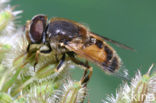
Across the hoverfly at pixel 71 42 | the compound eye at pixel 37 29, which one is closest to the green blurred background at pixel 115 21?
the hoverfly at pixel 71 42

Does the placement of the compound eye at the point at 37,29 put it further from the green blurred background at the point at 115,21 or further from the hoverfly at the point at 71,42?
the green blurred background at the point at 115,21

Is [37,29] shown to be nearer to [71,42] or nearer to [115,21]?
[71,42]

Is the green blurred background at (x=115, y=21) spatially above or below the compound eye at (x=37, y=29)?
below

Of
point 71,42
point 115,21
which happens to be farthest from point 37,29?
A: point 115,21

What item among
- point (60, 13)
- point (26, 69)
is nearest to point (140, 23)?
point (60, 13)

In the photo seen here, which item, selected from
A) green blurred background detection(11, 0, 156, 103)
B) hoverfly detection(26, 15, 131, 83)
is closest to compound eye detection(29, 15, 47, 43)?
hoverfly detection(26, 15, 131, 83)

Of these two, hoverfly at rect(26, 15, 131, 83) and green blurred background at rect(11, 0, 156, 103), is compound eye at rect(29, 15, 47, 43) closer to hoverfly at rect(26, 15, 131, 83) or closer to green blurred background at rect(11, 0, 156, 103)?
hoverfly at rect(26, 15, 131, 83)
